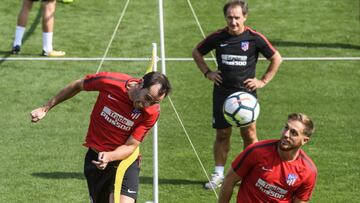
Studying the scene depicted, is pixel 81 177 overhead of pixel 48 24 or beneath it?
beneath

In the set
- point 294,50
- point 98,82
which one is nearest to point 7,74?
point 294,50

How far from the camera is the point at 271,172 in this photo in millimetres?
7562

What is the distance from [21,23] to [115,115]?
22.3ft

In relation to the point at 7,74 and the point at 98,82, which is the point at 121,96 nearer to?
the point at 98,82

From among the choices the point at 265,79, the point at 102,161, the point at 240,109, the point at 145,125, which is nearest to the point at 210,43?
the point at 265,79

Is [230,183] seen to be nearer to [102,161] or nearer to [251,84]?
[102,161]

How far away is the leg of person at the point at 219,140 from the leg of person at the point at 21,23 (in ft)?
17.5

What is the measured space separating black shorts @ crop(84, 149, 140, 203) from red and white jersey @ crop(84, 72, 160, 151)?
0.21 metres

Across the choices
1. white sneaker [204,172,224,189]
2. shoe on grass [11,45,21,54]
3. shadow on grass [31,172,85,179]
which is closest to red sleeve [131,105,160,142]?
white sneaker [204,172,224,189]

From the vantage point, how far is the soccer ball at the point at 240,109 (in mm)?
9469

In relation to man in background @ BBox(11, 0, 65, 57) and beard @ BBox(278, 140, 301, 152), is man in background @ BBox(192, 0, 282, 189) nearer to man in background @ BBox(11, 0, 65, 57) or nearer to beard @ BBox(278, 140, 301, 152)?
beard @ BBox(278, 140, 301, 152)

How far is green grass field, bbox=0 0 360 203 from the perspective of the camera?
1103 cm

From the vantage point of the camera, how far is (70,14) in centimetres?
1706

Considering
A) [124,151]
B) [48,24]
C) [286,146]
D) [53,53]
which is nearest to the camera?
[286,146]
